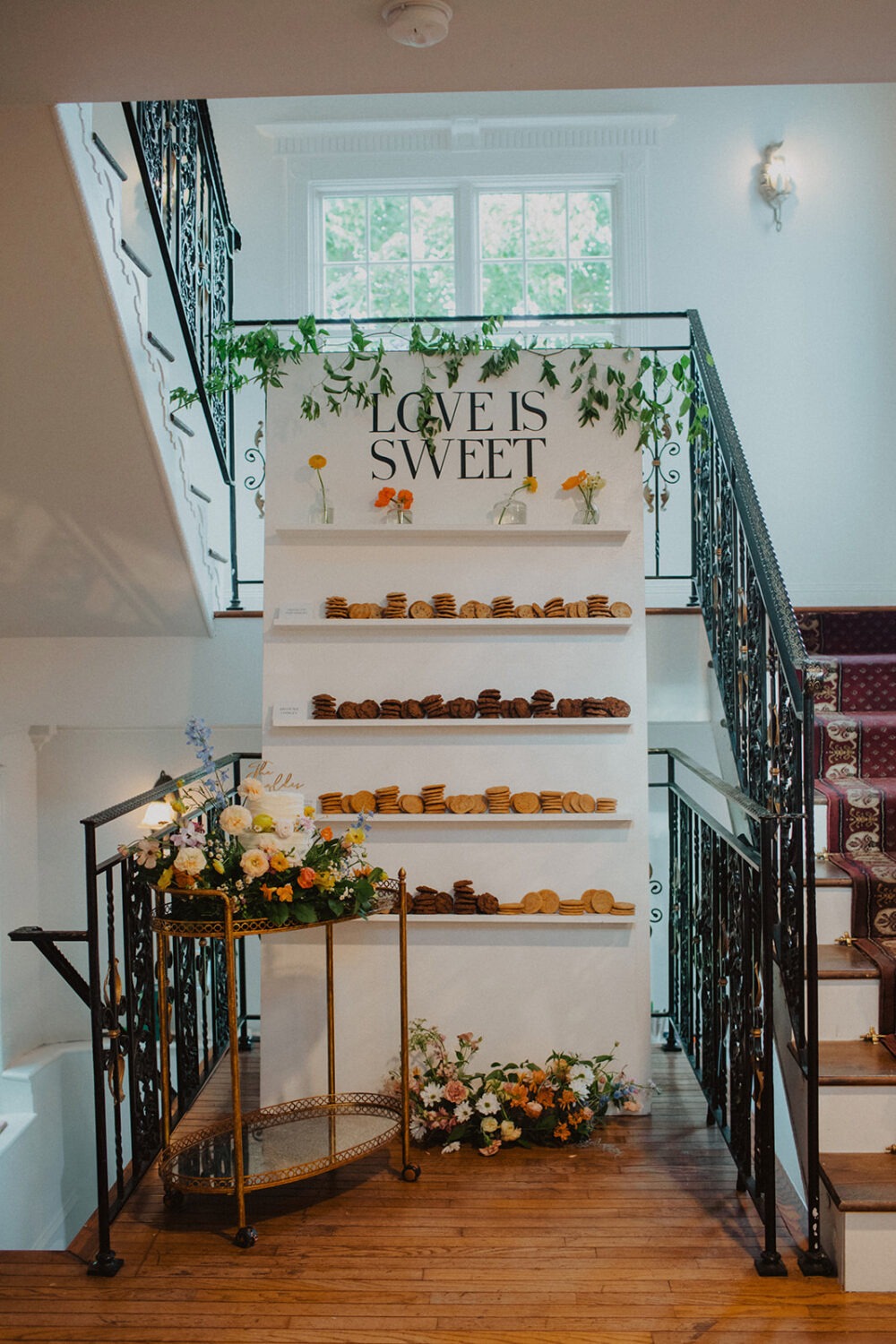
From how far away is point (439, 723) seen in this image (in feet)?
12.4

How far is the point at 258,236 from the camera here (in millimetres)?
6633

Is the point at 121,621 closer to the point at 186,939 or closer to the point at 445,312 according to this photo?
the point at 186,939

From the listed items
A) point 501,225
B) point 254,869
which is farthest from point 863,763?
point 501,225

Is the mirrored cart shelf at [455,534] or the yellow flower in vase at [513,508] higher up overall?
the yellow flower in vase at [513,508]

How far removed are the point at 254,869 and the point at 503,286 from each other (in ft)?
16.2

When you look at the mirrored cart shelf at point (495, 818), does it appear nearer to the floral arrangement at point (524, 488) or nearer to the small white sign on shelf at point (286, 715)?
the small white sign on shelf at point (286, 715)

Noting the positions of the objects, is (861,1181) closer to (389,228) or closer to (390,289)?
(390,289)

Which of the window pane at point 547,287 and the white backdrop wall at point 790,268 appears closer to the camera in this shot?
the white backdrop wall at point 790,268

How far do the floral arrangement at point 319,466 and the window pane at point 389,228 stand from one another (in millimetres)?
3371

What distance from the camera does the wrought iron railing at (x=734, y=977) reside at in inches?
111

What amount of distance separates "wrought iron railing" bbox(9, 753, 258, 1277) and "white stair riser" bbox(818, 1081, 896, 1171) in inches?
73.4

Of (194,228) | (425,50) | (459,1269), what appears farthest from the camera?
(194,228)

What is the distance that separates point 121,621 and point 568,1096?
8.74 feet

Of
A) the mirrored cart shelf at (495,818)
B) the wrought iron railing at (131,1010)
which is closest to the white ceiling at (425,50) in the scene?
the wrought iron railing at (131,1010)
